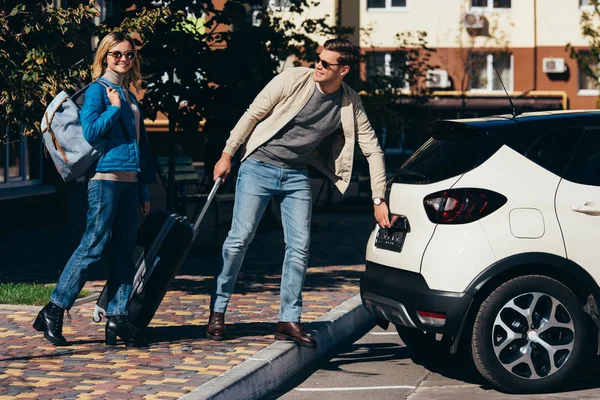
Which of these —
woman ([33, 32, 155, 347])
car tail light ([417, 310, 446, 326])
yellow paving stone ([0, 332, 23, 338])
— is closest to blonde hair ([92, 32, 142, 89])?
woman ([33, 32, 155, 347])

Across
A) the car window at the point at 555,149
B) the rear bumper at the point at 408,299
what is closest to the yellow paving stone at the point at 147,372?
the rear bumper at the point at 408,299

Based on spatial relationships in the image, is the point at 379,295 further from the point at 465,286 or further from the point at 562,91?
the point at 562,91

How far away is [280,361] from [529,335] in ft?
4.87

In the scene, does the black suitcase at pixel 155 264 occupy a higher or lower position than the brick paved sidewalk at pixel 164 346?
higher

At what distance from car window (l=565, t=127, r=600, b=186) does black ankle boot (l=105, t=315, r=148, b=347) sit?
2781 millimetres

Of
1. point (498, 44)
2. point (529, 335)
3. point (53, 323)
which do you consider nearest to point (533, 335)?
point (529, 335)

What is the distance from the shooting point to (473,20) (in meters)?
39.4

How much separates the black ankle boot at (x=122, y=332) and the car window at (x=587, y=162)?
278cm

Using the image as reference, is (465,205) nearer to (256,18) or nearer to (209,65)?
(209,65)

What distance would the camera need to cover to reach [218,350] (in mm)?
7543

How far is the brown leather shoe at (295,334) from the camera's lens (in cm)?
778

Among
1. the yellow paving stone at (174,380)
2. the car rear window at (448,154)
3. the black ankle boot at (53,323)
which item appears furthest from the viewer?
the black ankle boot at (53,323)

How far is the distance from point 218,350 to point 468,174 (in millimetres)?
1893

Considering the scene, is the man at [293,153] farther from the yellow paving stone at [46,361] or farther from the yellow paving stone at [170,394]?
the yellow paving stone at [170,394]
